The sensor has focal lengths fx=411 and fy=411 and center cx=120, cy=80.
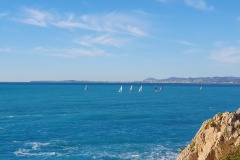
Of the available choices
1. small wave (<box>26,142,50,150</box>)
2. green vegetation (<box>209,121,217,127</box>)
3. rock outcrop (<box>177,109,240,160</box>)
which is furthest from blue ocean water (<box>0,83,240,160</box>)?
green vegetation (<box>209,121,217,127</box>)

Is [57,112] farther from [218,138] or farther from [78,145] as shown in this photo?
[218,138]

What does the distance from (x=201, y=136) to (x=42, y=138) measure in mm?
55989

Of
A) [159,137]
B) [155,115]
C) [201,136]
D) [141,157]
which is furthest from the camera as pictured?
[155,115]

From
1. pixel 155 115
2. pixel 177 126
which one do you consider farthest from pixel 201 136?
pixel 155 115

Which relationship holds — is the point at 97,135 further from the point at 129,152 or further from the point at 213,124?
the point at 213,124

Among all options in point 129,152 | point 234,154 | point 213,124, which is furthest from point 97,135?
point 234,154

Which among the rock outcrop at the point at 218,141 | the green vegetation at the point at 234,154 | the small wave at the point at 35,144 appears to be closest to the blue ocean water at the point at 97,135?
the small wave at the point at 35,144

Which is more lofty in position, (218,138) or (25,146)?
(218,138)

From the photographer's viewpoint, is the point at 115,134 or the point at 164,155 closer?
the point at 164,155

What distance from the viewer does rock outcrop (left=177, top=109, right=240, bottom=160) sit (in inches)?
1307

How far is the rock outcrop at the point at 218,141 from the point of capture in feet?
109

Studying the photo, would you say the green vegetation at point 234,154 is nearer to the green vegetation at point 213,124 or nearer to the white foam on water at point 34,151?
the green vegetation at point 213,124

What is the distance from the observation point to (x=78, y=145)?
7875 centimetres

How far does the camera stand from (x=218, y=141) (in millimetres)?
33750
